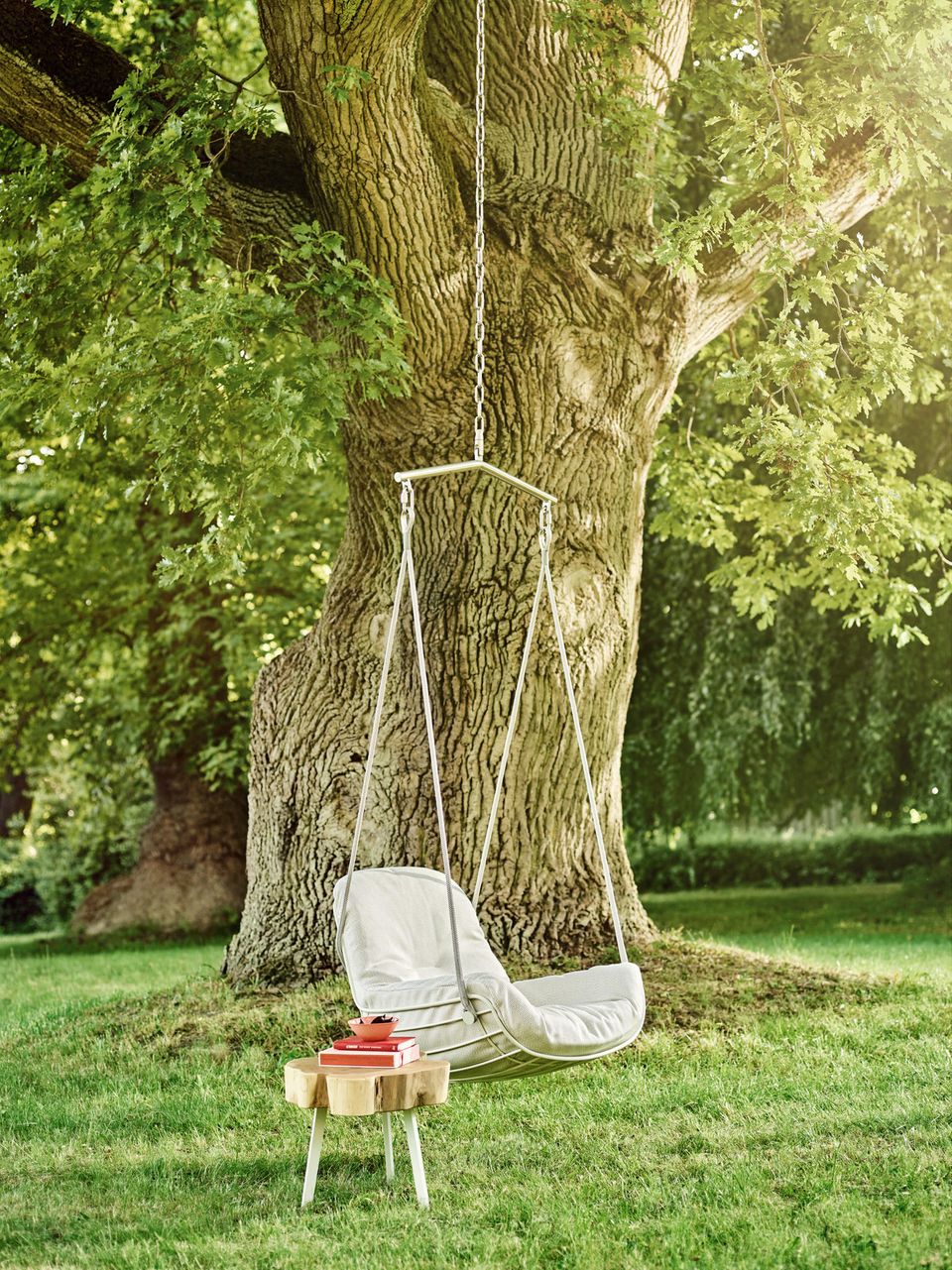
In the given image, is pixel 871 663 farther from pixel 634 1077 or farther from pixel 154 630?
pixel 634 1077

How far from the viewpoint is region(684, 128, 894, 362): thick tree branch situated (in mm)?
6664

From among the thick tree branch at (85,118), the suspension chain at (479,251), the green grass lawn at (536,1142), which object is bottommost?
the green grass lawn at (536,1142)

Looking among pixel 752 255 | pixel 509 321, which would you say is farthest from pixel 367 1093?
pixel 752 255

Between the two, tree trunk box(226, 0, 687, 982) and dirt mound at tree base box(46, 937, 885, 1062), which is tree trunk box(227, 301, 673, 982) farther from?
dirt mound at tree base box(46, 937, 885, 1062)

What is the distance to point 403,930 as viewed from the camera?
4.66 metres

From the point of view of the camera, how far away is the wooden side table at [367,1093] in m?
3.47

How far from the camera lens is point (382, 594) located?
21.0 feet

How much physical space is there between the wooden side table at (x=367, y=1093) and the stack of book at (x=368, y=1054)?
0.02 metres

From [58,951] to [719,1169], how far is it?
30.8 ft

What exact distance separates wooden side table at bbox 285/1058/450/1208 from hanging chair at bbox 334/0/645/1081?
153mm

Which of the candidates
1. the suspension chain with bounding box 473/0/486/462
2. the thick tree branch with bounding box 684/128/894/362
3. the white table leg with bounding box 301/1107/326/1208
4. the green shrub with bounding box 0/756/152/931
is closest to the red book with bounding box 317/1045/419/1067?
the white table leg with bounding box 301/1107/326/1208

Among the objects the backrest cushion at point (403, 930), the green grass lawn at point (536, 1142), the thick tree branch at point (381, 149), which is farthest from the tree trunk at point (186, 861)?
the backrest cushion at point (403, 930)

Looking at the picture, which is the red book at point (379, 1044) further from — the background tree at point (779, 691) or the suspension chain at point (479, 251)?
the background tree at point (779, 691)

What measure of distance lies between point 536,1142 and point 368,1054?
885 millimetres
